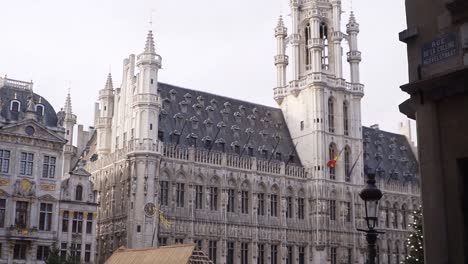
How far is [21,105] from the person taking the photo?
56469 mm

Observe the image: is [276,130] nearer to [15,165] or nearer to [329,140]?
[329,140]

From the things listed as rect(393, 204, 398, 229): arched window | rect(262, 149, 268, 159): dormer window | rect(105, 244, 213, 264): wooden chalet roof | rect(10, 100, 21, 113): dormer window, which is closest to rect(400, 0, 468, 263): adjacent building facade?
rect(105, 244, 213, 264): wooden chalet roof

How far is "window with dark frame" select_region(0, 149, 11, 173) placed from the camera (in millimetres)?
53281

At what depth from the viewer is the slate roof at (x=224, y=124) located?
70.3 meters

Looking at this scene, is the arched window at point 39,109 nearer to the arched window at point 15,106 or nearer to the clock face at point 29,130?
the arched window at point 15,106

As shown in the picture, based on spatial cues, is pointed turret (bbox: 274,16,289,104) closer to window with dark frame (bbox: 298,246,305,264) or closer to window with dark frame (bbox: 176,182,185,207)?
window with dark frame (bbox: 298,246,305,264)

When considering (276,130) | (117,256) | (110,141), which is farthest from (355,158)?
(117,256)

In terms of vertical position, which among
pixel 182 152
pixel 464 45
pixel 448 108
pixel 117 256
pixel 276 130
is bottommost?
pixel 117 256

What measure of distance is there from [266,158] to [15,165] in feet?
98.0

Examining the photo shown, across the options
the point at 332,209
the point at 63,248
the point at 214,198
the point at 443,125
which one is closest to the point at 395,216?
the point at 332,209

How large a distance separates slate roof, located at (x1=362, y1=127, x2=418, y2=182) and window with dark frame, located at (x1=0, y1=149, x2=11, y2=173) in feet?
154

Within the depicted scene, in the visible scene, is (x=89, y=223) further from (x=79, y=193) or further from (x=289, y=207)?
(x=289, y=207)

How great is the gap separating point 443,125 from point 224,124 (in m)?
56.4

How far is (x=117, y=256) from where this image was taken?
165 ft
